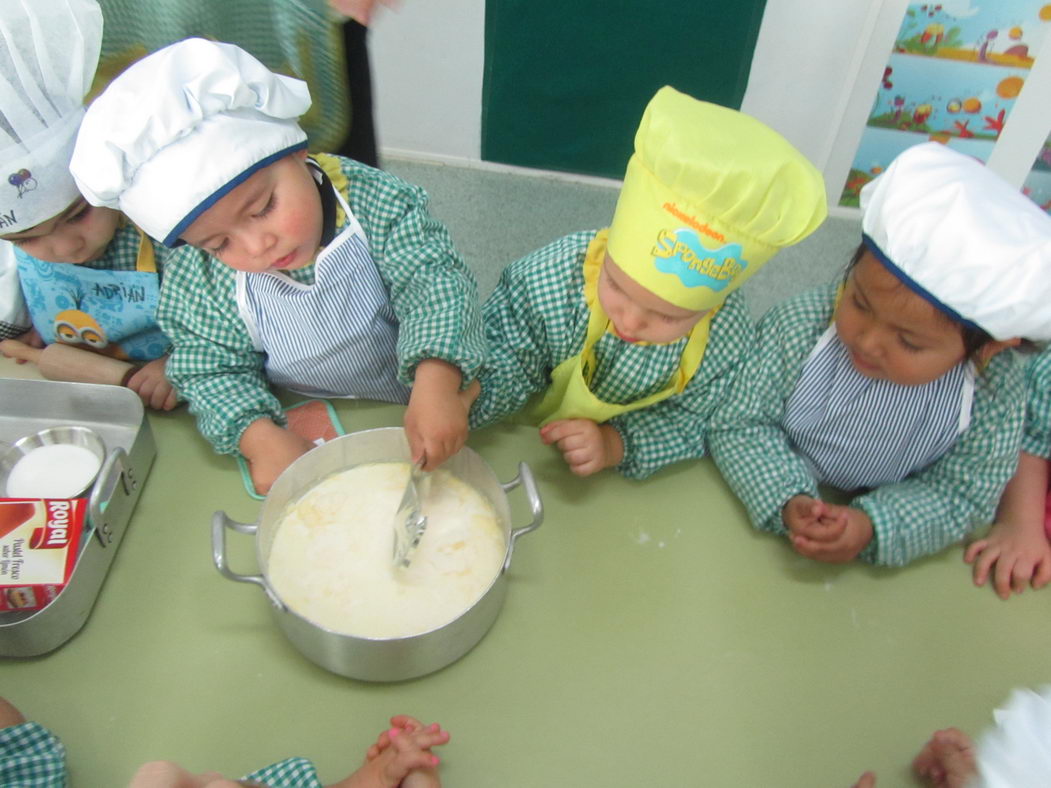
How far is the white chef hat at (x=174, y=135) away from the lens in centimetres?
64

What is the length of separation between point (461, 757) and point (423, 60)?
179cm

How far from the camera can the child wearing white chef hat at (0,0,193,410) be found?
0.66 m

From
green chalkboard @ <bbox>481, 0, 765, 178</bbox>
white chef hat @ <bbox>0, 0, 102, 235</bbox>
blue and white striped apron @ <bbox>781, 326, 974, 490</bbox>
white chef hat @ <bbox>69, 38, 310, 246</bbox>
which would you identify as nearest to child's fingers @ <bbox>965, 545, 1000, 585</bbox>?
blue and white striped apron @ <bbox>781, 326, 974, 490</bbox>

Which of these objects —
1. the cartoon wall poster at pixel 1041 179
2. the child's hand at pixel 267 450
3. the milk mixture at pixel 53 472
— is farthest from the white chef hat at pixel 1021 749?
the cartoon wall poster at pixel 1041 179

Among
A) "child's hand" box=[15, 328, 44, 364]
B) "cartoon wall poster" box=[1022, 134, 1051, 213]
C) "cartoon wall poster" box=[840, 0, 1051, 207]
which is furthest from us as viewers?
"cartoon wall poster" box=[1022, 134, 1051, 213]

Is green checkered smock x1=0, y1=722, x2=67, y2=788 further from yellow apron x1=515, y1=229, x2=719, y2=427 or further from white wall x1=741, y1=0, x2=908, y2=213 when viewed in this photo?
white wall x1=741, y1=0, x2=908, y2=213

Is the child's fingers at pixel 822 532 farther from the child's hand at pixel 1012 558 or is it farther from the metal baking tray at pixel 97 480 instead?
the metal baking tray at pixel 97 480

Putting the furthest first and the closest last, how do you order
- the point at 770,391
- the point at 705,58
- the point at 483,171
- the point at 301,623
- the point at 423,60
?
the point at 483,171, the point at 423,60, the point at 705,58, the point at 770,391, the point at 301,623

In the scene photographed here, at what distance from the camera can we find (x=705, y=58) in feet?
5.97

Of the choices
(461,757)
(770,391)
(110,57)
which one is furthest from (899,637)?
(110,57)

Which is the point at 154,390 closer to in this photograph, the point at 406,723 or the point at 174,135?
the point at 174,135

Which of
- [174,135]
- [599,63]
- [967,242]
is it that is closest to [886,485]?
[967,242]

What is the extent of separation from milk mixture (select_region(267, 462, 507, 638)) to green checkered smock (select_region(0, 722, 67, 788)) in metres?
0.18

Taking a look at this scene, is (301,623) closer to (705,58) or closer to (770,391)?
(770,391)
